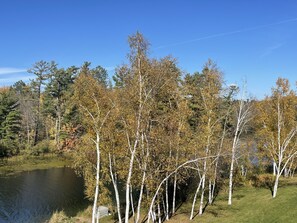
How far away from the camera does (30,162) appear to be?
62.4 meters

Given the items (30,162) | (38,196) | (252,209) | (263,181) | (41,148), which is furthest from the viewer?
(41,148)

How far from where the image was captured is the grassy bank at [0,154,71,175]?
56.8 m

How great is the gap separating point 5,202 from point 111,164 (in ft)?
Result: 64.2

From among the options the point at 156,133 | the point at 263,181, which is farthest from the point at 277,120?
the point at 156,133

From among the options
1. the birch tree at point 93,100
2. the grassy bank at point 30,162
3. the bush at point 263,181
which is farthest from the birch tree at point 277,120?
the grassy bank at point 30,162

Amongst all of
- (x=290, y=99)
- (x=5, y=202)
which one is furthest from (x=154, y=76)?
(x=5, y=202)

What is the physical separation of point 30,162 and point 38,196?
24003 mm

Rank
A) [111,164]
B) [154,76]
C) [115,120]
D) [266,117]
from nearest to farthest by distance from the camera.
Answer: [154,76] → [115,120] → [111,164] → [266,117]

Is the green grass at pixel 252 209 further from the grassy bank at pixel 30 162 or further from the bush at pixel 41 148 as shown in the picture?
the bush at pixel 41 148

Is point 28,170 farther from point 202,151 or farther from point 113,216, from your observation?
point 202,151

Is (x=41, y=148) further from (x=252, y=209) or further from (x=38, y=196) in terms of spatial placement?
(x=252, y=209)

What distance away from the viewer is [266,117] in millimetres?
36125

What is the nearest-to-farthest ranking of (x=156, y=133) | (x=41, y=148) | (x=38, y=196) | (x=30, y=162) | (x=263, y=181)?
(x=156, y=133) → (x=263, y=181) → (x=38, y=196) → (x=30, y=162) → (x=41, y=148)

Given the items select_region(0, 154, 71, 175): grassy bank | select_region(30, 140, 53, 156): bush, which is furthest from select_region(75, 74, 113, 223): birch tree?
select_region(30, 140, 53, 156): bush
